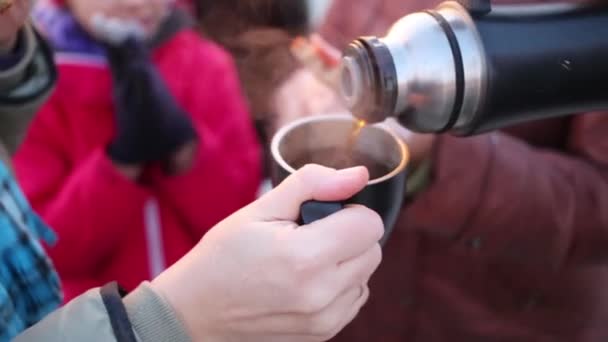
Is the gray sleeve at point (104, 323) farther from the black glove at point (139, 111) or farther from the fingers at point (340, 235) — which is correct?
the black glove at point (139, 111)

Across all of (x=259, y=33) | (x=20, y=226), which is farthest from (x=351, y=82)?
(x=259, y=33)

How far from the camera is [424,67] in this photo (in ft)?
1.74

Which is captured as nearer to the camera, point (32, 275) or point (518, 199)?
point (32, 275)

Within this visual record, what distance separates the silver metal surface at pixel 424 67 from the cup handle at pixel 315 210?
10 cm

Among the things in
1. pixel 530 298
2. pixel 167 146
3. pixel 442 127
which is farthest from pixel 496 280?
pixel 167 146

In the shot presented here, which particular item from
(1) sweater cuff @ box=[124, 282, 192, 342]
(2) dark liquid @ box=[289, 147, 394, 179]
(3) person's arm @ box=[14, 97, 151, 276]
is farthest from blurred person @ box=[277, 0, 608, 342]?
(1) sweater cuff @ box=[124, 282, 192, 342]

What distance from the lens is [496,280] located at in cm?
95

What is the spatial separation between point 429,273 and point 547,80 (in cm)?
48

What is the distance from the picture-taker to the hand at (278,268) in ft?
1.63

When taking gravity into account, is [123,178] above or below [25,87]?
below

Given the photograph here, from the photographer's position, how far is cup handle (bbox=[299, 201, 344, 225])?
20.1 inches

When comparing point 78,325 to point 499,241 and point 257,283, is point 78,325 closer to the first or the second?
point 257,283

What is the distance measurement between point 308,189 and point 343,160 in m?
0.16

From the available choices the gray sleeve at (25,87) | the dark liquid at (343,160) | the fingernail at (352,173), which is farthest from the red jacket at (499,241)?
the gray sleeve at (25,87)
